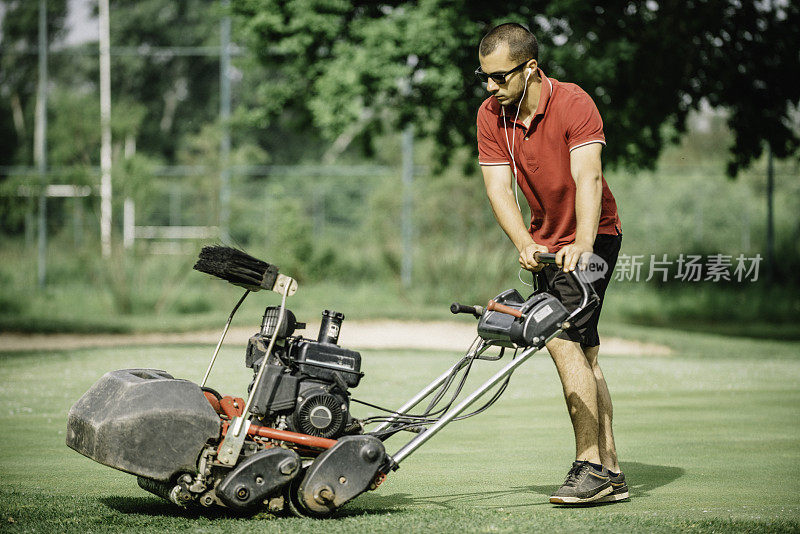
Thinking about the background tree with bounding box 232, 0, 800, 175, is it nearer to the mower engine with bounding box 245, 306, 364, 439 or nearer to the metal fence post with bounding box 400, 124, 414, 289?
the metal fence post with bounding box 400, 124, 414, 289

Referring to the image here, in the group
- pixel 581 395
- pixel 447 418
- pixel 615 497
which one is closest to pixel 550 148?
pixel 581 395

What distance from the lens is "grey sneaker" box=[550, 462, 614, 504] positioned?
17.1 feet

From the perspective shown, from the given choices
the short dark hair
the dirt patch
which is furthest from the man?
the dirt patch

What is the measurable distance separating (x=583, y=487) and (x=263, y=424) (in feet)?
5.31

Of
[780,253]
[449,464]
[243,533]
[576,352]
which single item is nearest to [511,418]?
[449,464]

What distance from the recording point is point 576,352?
5.34 metres

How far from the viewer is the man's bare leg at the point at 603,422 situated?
5.50 m

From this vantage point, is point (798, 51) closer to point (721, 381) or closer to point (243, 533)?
point (721, 381)

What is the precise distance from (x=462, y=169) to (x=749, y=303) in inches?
247

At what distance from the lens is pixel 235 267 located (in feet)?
15.4

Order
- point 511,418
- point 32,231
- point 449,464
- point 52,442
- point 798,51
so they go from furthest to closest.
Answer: point 32,231 < point 798,51 < point 511,418 < point 52,442 < point 449,464

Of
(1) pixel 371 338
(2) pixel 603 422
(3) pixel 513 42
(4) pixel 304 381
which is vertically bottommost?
(1) pixel 371 338

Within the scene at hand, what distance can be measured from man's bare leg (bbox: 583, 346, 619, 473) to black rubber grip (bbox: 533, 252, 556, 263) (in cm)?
75

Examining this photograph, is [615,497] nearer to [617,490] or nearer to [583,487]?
[617,490]
